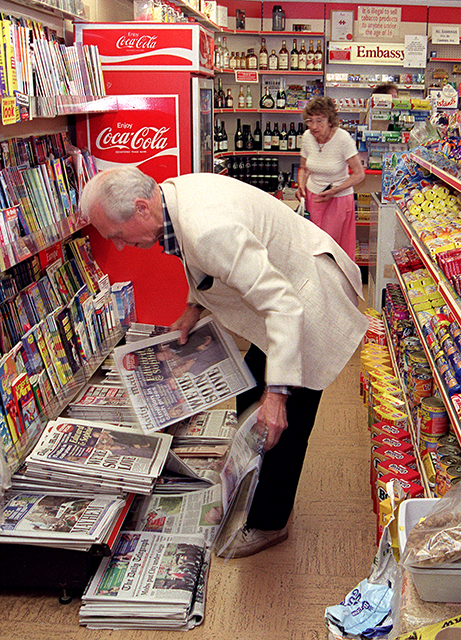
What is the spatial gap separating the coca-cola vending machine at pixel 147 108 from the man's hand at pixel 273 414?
2.22 metres

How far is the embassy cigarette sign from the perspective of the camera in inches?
346

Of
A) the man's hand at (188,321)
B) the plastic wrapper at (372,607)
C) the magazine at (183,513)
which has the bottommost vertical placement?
the magazine at (183,513)

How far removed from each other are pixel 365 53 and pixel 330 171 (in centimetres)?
408

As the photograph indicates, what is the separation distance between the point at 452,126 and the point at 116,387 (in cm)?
229

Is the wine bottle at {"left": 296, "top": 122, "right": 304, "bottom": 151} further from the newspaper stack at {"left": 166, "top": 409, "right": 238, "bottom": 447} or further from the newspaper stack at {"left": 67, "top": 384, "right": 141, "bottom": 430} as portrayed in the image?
the newspaper stack at {"left": 67, "top": 384, "right": 141, "bottom": 430}

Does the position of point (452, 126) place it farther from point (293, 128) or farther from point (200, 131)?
point (293, 128)

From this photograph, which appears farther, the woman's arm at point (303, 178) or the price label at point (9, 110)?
the woman's arm at point (303, 178)

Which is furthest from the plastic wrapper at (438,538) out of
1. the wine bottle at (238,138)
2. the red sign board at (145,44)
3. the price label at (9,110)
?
the wine bottle at (238,138)

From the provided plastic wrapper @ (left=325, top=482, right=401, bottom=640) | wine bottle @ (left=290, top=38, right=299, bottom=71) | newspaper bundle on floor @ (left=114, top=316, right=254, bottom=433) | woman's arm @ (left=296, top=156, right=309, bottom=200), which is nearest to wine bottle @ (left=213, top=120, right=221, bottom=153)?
wine bottle @ (left=290, top=38, right=299, bottom=71)

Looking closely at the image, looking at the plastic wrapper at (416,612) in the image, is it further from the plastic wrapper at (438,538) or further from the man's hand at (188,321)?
the man's hand at (188,321)

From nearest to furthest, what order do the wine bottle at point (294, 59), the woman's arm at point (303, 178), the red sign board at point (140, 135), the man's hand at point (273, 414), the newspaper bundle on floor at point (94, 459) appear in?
1. the man's hand at point (273, 414)
2. the newspaper bundle on floor at point (94, 459)
3. the red sign board at point (140, 135)
4. the woman's arm at point (303, 178)
5. the wine bottle at point (294, 59)

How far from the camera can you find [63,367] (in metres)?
3.26

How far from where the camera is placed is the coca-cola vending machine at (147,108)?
3902 millimetres

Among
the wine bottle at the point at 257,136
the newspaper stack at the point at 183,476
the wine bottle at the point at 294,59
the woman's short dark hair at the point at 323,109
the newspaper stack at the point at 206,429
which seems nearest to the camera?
the newspaper stack at the point at 183,476
